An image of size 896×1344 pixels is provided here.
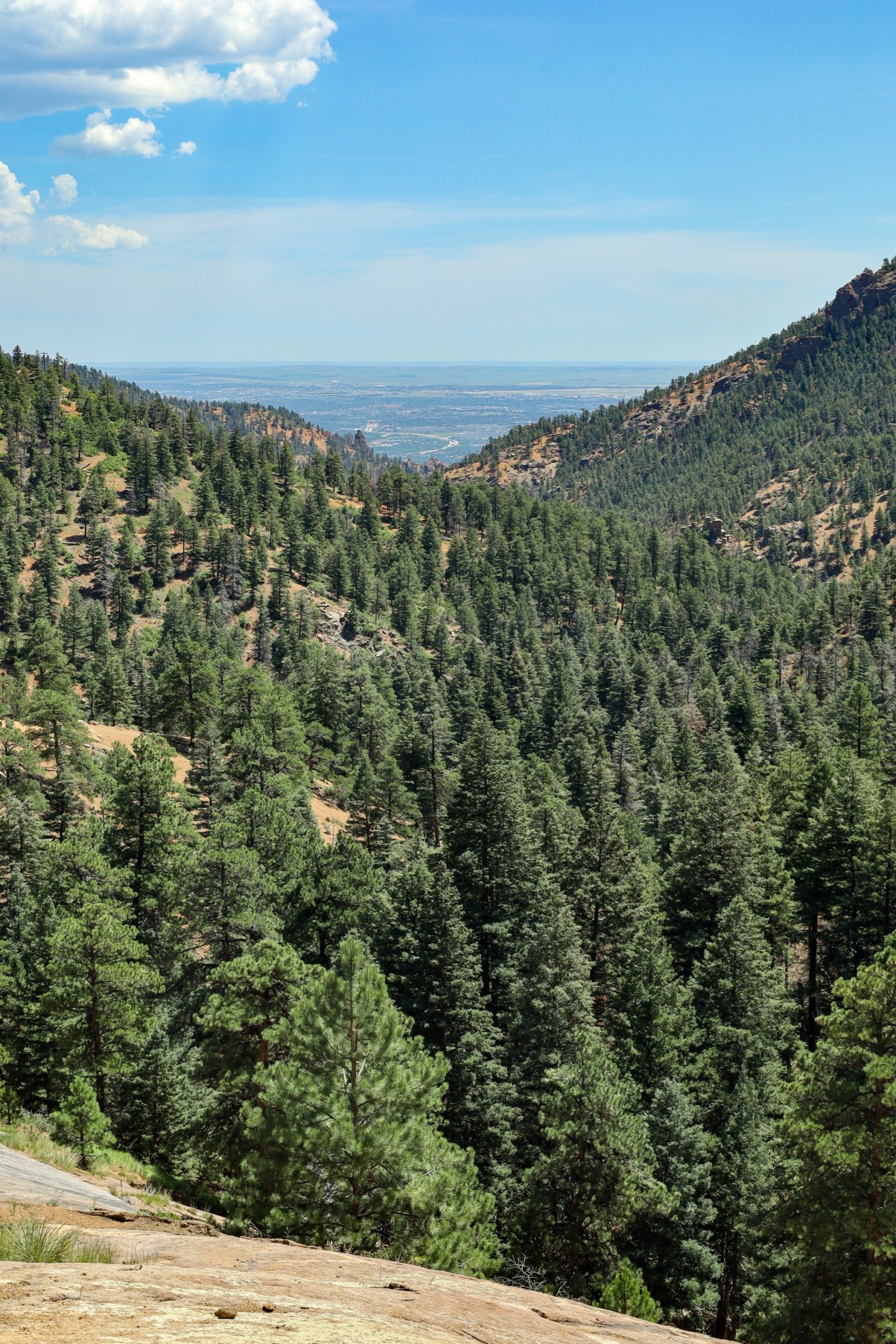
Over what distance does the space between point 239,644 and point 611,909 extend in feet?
265

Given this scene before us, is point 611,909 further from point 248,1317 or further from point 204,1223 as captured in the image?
point 248,1317

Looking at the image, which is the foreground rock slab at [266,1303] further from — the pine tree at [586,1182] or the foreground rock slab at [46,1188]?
the pine tree at [586,1182]

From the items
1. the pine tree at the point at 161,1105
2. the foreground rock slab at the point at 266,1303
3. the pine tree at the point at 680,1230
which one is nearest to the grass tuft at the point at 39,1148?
the foreground rock slab at the point at 266,1303

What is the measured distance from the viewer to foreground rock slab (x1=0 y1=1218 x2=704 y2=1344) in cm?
686

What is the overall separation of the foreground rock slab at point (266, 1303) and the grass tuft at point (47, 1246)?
0.92ft

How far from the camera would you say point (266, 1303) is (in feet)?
26.0

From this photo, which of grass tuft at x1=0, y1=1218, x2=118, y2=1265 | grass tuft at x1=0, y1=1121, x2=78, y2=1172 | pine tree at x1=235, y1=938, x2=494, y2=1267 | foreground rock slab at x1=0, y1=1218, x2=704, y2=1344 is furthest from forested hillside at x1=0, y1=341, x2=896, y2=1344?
grass tuft at x1=0, y1=1218, x2=118, y2=1265

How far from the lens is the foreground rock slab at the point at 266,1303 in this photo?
6855 millimetres

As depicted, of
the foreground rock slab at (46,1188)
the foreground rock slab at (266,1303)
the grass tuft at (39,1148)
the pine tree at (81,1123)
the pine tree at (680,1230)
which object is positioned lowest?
the pine tree at (680,1230)

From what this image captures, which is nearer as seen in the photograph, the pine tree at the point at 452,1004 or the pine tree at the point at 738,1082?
the pine tree at the point at 738,1082

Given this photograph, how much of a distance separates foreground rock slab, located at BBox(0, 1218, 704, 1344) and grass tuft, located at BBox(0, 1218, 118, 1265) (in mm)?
281

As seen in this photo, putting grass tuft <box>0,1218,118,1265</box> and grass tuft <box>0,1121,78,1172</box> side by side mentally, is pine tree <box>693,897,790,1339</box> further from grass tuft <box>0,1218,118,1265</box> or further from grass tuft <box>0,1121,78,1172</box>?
grass tuft <box>0,1218,118,1265</box>

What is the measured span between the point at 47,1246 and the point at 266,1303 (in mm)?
2391

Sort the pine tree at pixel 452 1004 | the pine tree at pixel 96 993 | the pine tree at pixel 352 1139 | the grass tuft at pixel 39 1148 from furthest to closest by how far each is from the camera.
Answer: the pine tree at pixel 452 1004, the pine tree at pixel 96 993, the pine tree at pixel 352 1139, the grass tuft at pixel 39 1148
